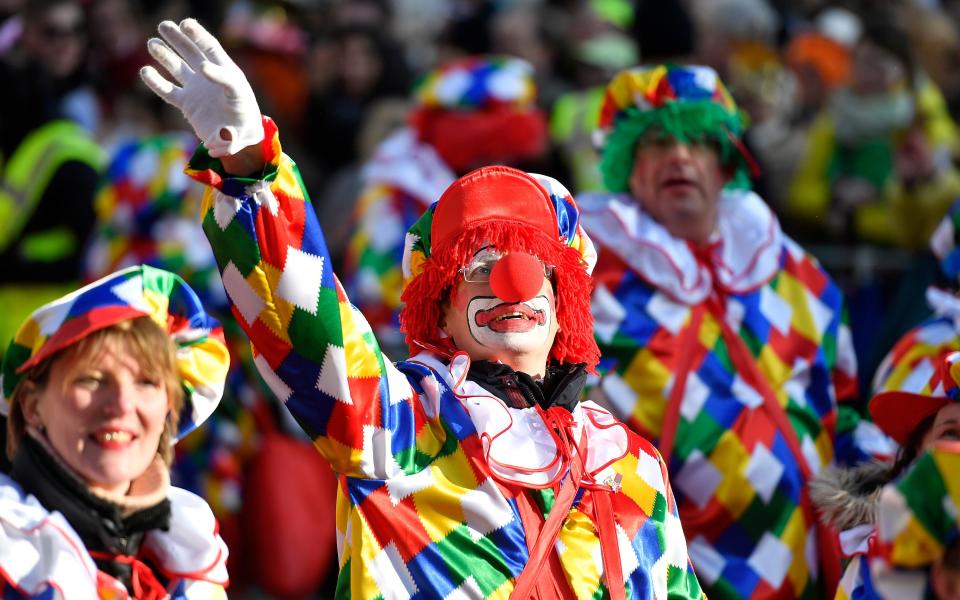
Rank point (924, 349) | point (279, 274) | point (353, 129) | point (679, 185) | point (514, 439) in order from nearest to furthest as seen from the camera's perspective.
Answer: point (279, 274)
point (514, 439)
point (924, 349)
point (679, 185)
point (353, 129)

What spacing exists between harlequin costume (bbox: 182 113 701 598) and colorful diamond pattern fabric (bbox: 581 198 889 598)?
0.95 metres

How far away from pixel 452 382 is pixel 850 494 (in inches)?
36.7

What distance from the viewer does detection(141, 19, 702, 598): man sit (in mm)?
3410

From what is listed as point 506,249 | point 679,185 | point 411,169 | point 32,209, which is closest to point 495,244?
point 506,249

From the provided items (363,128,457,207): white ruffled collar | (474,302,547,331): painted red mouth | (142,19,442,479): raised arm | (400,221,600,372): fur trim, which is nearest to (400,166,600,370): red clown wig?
(400,221,600,372): fur trim

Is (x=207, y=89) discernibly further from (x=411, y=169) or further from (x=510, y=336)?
(x=411, y=169)

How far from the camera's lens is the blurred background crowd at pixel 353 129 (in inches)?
273

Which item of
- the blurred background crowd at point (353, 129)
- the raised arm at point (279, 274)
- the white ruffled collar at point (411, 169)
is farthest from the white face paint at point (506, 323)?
the white ruffled collar at point (411, 169)

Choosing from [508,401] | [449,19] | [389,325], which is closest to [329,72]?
[449,19]

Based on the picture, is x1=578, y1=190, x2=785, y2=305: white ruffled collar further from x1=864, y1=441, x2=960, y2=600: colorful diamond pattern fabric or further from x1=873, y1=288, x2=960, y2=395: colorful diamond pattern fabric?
x1=864, y1=441, x2=960, y2=600: colorful diamond pattern fabric

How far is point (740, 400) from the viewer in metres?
4.97

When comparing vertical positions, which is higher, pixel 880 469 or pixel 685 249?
pixel 880 469

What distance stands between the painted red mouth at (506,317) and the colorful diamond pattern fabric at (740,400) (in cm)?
117

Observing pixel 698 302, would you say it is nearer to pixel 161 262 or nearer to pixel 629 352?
pixel 629 352
